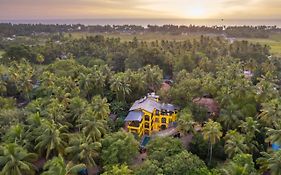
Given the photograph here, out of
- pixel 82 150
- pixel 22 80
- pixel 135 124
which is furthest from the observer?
pixel 22 80

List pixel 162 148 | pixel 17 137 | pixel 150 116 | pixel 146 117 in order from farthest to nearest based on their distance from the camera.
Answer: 1. pixel 146 117
2. pixel 150 116
3. pixel 17 137
4. pixel 162 148

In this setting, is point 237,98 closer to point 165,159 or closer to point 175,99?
point 175,99

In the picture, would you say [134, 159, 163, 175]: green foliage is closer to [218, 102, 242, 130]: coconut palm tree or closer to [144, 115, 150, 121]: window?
[218, 102, 242, 130]: coconut palm tree

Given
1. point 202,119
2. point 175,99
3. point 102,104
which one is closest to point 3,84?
point 102,104

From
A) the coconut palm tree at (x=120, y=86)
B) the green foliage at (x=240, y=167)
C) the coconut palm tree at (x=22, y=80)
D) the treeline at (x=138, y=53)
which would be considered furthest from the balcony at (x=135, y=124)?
the treeline at (x=138, y=53)

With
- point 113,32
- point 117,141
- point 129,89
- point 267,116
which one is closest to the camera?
point 117,141

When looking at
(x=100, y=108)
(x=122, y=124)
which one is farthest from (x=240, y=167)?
(x=122, y=124)

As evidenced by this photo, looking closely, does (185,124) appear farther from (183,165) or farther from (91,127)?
(91,127)
